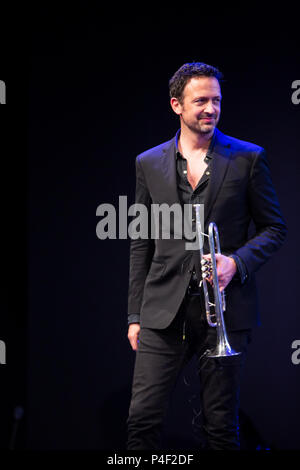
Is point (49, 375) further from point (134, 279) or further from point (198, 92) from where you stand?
point (198, 92)

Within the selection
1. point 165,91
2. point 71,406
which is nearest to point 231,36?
point 165,91

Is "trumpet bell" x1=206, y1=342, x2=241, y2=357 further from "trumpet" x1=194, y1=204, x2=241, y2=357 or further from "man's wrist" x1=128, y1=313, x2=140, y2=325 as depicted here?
"man's wrist" x1=128, y1=313, x2=140, y2=325

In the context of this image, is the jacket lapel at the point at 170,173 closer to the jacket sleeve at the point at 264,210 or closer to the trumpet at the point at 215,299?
the trumpet at the point at 215,299

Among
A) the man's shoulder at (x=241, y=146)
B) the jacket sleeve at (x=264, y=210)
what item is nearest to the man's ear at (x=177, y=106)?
the man's shoulder at (x=241, y=146)

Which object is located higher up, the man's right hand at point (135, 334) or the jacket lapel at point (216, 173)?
the jacket lapel at point (216, 173)

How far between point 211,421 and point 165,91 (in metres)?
2.12

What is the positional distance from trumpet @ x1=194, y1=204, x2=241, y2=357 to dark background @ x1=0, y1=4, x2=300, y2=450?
1294mm

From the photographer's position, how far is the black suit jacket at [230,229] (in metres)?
2.70

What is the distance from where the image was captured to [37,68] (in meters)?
3.92

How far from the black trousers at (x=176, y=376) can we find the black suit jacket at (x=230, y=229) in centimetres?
8

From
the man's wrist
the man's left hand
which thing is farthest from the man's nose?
the man's wrist

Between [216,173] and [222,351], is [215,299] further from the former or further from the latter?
[216,173]

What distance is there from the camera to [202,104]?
2.78 metres

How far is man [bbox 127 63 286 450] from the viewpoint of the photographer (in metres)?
2.67
